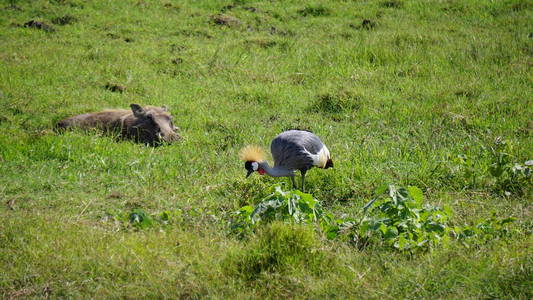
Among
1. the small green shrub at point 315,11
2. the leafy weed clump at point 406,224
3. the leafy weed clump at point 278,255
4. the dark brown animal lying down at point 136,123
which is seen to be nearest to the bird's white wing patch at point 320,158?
the leafy weed clump at point 406,224

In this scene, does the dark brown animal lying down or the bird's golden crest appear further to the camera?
the dark brown animal lying down

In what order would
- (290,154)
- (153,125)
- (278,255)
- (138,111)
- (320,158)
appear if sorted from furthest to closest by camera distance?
(138,111), (153,125), (320,158), (290,154), (278,255)

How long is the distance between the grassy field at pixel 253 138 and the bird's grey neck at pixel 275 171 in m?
0.17

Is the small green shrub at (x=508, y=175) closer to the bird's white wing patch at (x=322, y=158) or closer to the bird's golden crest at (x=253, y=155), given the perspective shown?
the bird's white wing patch at (x=322, y=158)

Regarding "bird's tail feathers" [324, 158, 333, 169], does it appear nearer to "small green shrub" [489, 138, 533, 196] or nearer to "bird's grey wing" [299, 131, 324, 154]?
"bird's grey wing" [299, 131, 324, 154]

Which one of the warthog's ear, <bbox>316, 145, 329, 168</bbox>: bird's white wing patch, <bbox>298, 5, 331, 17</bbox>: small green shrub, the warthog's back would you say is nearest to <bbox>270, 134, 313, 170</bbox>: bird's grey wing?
<bbox>316, 145, 329, 168</bbox>: bird's white wing patch

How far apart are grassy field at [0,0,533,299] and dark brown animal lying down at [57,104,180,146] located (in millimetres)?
300

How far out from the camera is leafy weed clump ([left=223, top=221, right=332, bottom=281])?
13.8 ft

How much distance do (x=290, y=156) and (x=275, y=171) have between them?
0.21m

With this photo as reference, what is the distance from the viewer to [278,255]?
424 cm

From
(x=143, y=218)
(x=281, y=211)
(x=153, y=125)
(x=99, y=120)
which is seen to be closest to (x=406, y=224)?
(x=281, y=211)

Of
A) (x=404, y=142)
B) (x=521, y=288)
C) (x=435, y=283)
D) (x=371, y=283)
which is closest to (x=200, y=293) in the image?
(x=371, y=283)

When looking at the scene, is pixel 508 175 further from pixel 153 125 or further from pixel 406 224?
pixel 153 125

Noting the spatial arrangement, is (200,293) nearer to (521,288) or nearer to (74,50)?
(521,288)
